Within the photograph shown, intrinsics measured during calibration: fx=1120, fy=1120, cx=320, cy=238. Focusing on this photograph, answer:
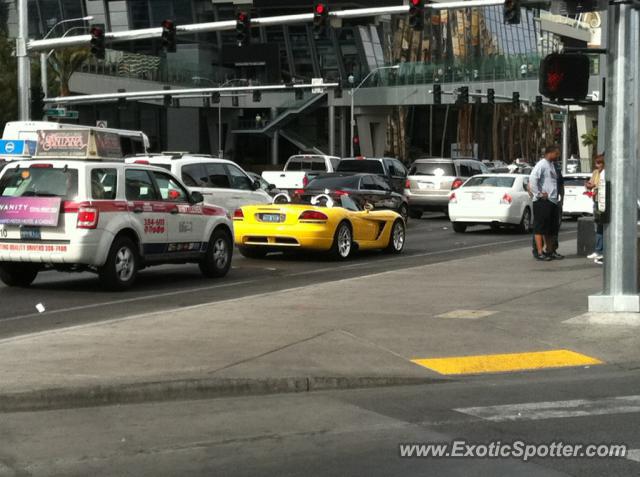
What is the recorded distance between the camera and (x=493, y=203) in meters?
29.0

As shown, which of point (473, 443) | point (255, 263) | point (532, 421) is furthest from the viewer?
point (255, 263)

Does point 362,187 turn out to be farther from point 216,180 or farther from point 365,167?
point 365,167

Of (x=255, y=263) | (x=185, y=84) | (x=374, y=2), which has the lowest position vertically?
(x=255, y=263)

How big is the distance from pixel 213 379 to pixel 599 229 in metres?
11.5

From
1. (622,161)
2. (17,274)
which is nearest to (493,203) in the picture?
(17,274)

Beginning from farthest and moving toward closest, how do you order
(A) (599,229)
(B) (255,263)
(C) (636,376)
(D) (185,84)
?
1. (D) (185,84)
2. (B) (255,263)
3. (A) (599,229)
4. (C) (636,376)

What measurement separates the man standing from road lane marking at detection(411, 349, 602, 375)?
30.6 ft

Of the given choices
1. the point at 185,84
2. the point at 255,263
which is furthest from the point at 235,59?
the point at 255,263

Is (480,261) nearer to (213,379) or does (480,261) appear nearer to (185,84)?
(213,379)

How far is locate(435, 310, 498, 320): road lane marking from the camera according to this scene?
1221cm

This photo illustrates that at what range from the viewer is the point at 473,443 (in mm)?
6969

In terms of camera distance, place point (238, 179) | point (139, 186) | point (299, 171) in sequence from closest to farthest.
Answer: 1. point (139, 186)
2. point (238, 179)
3. point (299, 171)

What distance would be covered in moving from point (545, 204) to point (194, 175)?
7974mm

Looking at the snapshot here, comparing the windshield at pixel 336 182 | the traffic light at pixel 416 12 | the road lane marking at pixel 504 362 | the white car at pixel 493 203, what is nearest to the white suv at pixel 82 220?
the road lane marking at pixel 504 362
